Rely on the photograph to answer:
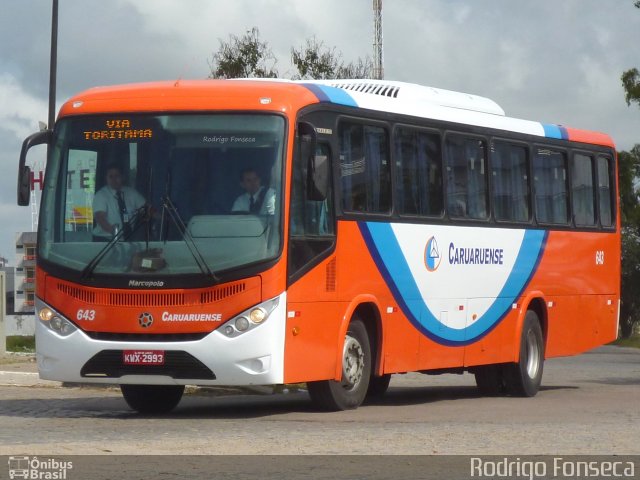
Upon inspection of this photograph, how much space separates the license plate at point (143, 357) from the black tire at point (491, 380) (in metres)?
7.14

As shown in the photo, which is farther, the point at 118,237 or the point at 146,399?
the point at 146,399

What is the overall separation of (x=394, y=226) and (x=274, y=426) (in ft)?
12.0

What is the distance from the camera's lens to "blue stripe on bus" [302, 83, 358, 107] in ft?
52.7

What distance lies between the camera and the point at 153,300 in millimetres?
14914

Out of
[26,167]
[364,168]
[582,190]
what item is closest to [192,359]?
[26,167]

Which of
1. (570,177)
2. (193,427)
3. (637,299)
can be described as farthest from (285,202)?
(637,299)

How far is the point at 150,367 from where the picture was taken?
1487 cm

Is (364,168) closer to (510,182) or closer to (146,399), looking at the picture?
(146,399)

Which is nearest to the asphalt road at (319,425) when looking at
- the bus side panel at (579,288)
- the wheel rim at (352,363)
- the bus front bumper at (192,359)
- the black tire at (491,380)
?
the wheel rim at (352,363)

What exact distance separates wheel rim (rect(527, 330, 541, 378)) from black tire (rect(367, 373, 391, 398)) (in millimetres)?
2029

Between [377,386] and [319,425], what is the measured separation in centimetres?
585

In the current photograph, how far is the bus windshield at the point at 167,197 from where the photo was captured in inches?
586

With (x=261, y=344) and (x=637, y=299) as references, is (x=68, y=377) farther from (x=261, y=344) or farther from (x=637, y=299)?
(x=637, y=299)

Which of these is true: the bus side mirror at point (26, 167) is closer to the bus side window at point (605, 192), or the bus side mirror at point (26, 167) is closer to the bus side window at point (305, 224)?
the bus side window at point (305, 224)
